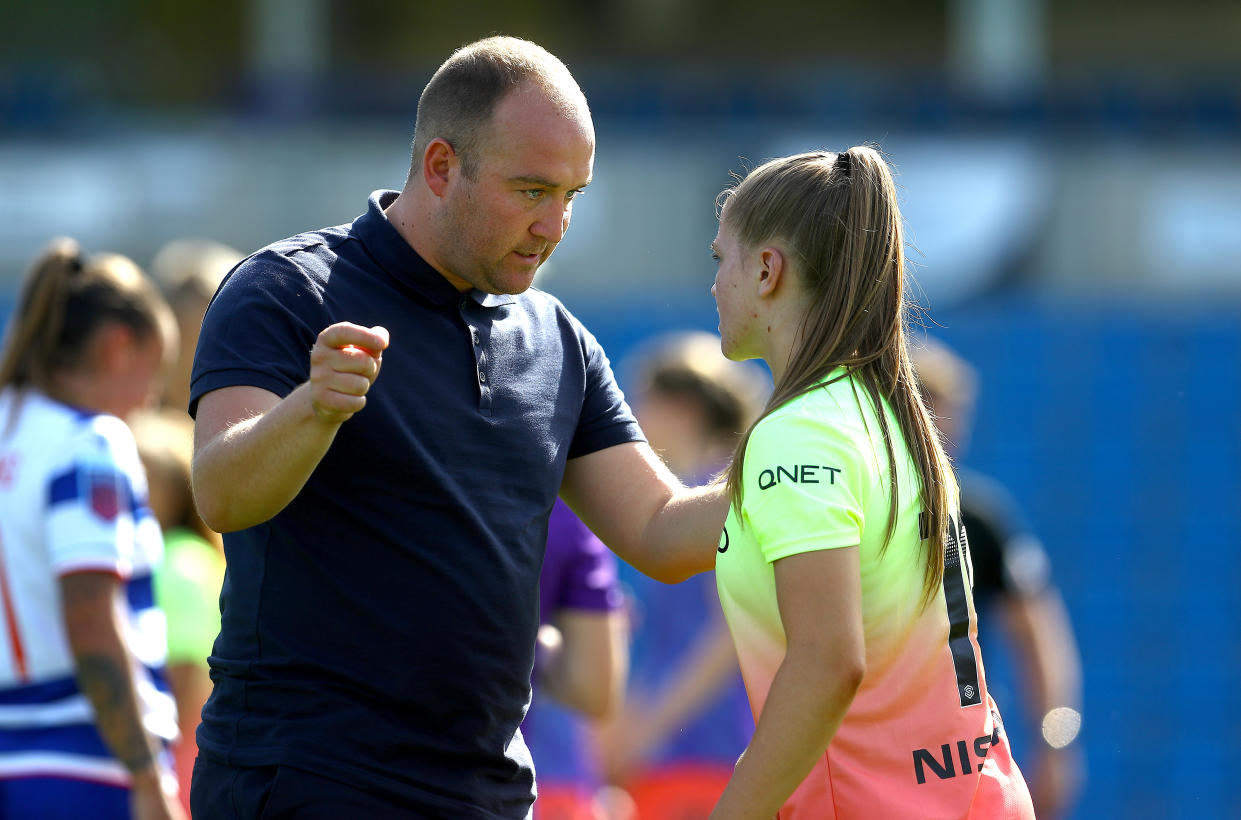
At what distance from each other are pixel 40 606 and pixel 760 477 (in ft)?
6.24

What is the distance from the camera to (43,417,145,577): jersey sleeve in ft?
10.2

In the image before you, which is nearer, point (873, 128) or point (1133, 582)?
point (1133, 582)

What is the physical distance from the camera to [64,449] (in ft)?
10.4

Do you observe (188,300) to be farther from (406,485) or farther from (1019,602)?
(1019,602)

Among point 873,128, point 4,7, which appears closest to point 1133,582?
point 873,128

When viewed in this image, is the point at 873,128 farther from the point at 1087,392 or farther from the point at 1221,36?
the point at 1221,36

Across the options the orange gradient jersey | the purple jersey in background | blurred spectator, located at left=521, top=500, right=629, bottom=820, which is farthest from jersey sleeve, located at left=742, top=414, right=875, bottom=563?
blurred spectator, located at left=521, top=500, right=629, bottom=820

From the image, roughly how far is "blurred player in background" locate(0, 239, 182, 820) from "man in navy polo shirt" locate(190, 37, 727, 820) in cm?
97

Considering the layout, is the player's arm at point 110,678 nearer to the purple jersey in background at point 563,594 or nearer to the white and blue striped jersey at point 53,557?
the white and blue striped jersey at point 53,557

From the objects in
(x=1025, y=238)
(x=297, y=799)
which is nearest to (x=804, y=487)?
(x=297, y=799)

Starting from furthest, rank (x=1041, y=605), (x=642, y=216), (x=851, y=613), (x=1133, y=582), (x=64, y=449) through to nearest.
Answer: (x=642, y=216) < (x=1133, y=582) < (x=1041, y=605) < (x=64, y=449) < (x=851, y=613)

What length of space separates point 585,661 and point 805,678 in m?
1.40

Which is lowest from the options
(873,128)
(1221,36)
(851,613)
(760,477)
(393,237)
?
(851,613)

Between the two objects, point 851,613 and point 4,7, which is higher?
point 4,7
